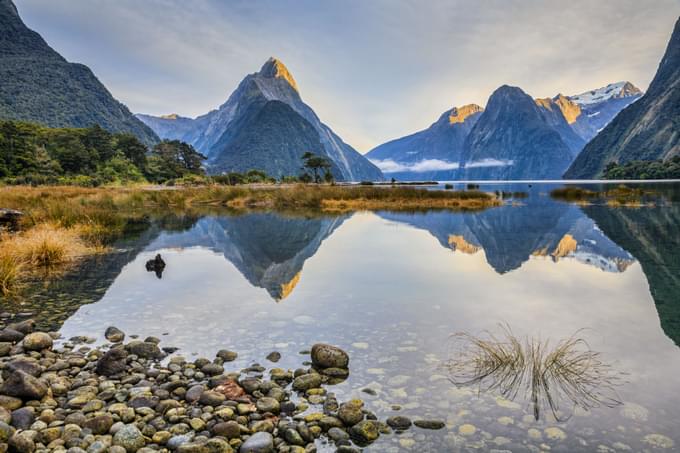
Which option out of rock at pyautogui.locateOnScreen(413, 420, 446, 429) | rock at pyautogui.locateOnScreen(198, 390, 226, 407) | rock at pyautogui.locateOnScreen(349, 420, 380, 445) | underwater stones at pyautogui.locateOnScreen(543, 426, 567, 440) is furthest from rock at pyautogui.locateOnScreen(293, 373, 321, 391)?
underwater stones at pyautogui.locateOnScreen(543, 426, 567, 440)

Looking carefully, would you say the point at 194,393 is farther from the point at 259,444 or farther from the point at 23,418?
the point at 23,418

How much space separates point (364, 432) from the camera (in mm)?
4949

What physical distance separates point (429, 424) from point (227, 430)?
2536 mm

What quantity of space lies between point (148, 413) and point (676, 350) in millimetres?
9141

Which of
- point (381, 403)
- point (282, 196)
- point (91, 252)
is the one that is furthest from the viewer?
point (282, 196)

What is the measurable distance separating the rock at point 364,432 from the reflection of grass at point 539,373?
1.89 meters

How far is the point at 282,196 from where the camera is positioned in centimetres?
5212

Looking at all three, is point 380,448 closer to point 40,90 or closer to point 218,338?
point 218,338

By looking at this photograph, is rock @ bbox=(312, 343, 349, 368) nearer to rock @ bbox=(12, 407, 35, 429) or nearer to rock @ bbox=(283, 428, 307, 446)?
rock @ bbox=(283, 428, 307, 446)

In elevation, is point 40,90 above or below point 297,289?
above

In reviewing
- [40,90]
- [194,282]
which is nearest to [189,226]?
[194,282]

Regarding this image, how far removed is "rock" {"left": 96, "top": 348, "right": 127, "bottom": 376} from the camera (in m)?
6.55

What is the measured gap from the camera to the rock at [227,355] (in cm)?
719

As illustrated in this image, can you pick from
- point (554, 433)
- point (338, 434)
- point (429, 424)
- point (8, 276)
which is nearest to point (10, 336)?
point (8, 276)
